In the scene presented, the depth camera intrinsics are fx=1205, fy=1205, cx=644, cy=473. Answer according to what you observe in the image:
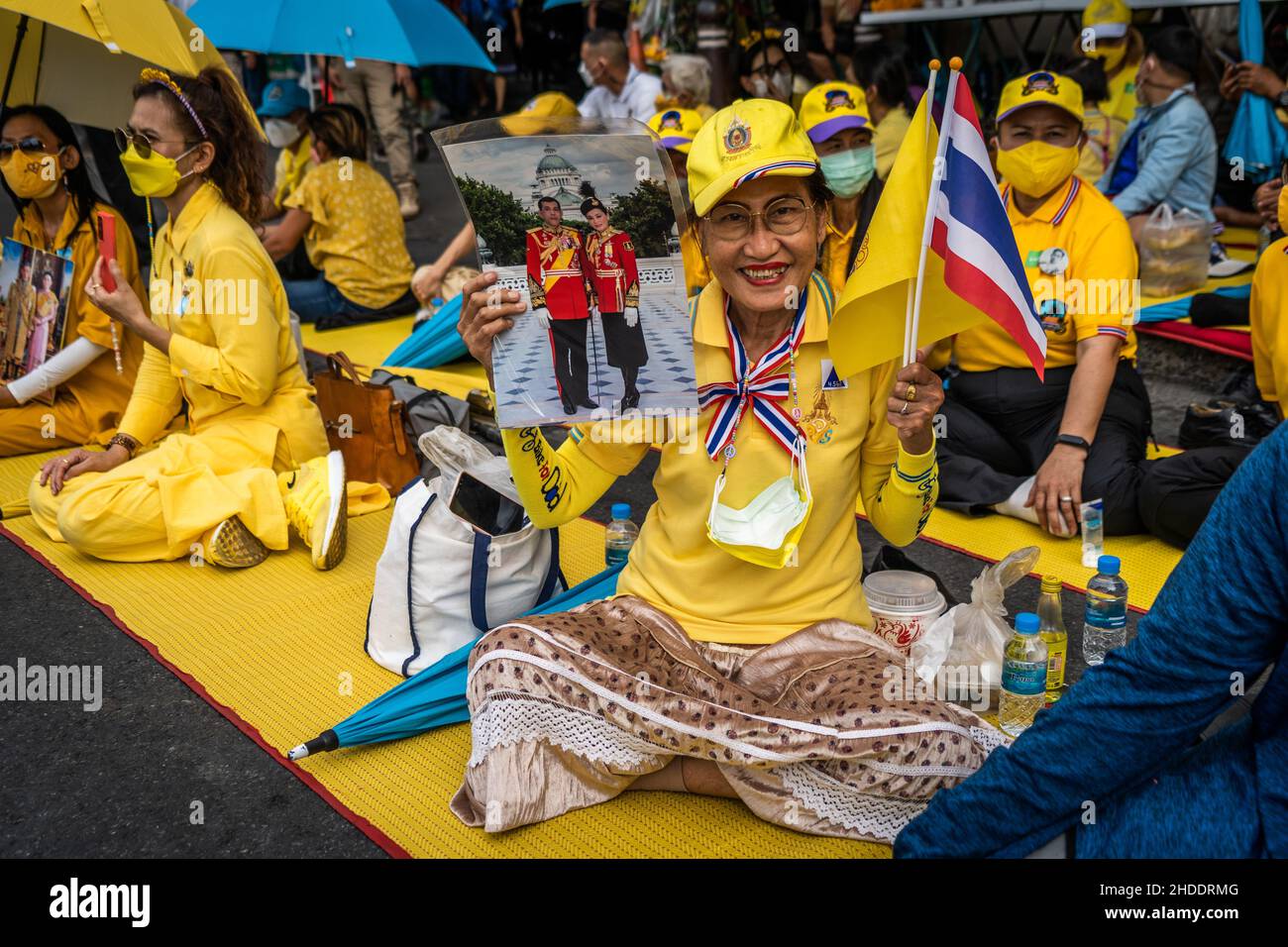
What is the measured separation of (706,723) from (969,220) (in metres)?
1.16

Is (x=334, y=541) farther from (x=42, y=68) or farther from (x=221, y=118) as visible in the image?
(x=42, y=68)

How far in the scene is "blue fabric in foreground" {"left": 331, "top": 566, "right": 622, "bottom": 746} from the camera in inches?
120

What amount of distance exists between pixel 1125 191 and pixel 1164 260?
0.53m


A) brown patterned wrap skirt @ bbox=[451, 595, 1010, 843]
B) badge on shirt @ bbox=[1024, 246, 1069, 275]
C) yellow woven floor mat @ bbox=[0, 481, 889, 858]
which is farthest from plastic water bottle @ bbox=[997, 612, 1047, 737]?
badge on shirt @ bbox=[1024, 246, 1069, 275]

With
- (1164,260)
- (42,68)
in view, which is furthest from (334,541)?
(1164,260)

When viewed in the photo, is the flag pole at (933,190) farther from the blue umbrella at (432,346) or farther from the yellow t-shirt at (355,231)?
the yellow t-shirt at (355,231)

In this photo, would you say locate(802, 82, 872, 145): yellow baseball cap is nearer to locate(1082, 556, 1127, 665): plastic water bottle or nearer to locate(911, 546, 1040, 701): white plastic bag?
locate(1082, 556, 1127, 665): plastic water bottle

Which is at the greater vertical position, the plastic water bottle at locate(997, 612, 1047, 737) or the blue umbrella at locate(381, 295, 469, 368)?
the blue umbrella at locate(381, 295, 469, 368)

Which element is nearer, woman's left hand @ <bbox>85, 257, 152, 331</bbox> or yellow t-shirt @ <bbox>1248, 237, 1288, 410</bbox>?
yellow t-shirt @ <bbox>1248, 237, 1288, 410</bbox>

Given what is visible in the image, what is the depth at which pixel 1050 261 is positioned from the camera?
A: 4.46m

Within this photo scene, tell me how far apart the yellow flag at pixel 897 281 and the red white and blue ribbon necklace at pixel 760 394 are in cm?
20

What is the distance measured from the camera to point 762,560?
261cm

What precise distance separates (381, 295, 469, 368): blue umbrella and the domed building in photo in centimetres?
425

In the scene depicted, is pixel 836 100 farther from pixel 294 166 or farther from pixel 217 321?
pixel 294 166
